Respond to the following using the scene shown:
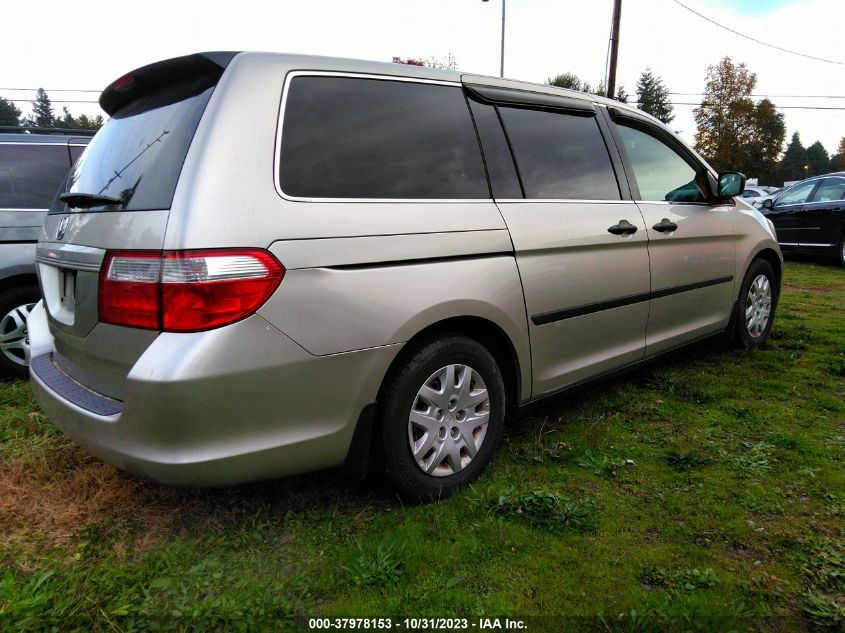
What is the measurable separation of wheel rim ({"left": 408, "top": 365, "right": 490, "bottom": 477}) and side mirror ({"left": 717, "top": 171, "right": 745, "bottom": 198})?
2.64m

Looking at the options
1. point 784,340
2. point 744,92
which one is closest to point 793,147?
point 744,92

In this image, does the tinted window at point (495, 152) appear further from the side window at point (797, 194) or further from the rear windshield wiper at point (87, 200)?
the side window at point (797, 194)

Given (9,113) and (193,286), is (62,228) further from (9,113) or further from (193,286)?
(9,113)

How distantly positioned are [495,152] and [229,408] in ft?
5.53

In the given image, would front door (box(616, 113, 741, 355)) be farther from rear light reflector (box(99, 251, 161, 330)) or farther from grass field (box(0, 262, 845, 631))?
rear light reflector (box(99, 251, 161, 330))

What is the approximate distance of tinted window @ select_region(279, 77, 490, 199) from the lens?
2061 millimetres

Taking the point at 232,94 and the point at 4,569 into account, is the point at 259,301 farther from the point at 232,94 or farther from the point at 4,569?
the point at 4,569

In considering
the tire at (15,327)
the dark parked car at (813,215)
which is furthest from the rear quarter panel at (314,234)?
the dark parked car at (813,215)

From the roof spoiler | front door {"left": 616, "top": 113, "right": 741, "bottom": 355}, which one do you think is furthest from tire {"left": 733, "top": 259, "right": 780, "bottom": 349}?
the roof spoiler

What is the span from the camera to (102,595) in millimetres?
1855

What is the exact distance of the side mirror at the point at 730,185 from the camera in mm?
4016

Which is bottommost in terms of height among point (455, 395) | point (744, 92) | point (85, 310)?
point (455, 395)

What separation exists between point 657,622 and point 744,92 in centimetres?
5107

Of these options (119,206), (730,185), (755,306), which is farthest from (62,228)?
(755,306)
